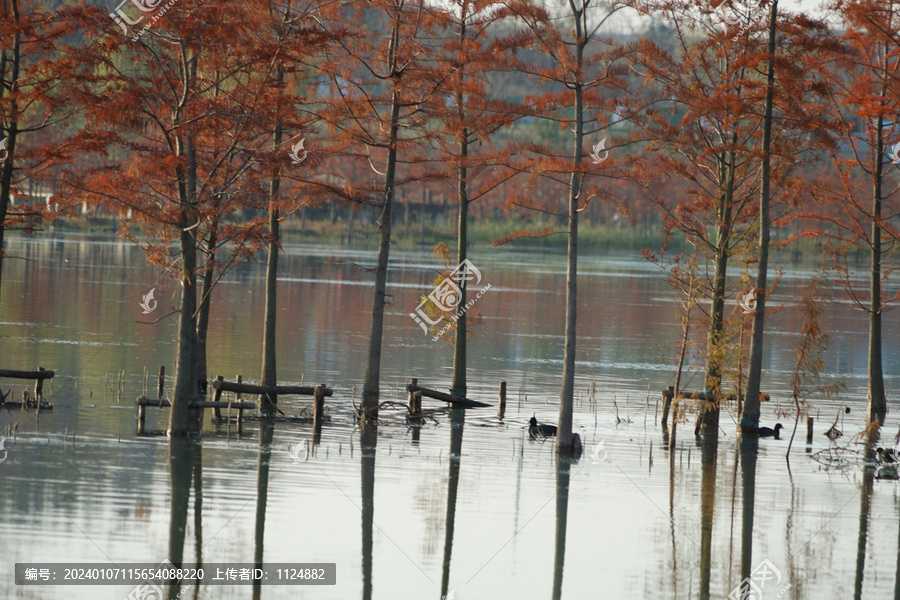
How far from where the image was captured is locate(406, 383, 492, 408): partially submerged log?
2270cm

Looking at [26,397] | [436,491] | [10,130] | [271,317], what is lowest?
[436,491]

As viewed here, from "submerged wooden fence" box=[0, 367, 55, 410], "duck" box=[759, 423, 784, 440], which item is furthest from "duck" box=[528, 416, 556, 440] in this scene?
"submerged wooden fence" box=[0, 367, 55, 410]

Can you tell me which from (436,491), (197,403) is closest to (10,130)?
(197,403)

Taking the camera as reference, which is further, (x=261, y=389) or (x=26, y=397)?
(x=261, y=389)

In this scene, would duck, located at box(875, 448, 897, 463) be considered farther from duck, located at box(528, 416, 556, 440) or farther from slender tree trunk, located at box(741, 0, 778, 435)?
duck, located at box(528, 416, 556, 440)

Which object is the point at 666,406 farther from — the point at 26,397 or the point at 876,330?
the point at 26,397

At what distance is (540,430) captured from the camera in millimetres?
21312

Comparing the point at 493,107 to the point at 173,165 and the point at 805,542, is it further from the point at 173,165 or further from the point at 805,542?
the point at 805,542

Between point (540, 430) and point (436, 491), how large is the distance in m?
5.30

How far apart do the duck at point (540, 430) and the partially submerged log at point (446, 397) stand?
2.74m

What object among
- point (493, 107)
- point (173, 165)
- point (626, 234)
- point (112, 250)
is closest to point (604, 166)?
point (493, 107)

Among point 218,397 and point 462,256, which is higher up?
point 462,256

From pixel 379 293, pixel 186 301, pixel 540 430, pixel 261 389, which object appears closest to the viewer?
pixel 186 301

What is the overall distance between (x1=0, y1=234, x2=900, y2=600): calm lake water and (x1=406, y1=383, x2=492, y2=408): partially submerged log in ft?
1.18
